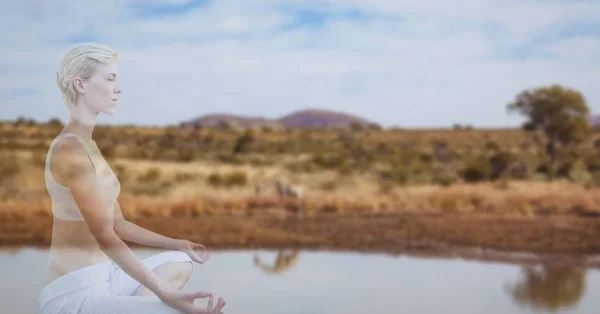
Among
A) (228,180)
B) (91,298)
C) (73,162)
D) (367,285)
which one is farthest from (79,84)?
(228,180)

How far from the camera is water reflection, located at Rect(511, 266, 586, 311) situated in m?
5.94

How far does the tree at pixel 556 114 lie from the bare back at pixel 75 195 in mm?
25023

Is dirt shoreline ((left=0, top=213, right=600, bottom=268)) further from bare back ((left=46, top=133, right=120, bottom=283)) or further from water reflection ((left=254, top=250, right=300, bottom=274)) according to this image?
bare back ((left=46, top=133, right=120, bottom=283))

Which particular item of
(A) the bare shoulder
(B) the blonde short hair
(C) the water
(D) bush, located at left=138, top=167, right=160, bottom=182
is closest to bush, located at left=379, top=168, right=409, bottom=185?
(D) bush, located at left=138, top=167, right=160, bottom=182

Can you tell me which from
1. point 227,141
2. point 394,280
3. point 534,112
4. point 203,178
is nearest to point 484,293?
point 394,280

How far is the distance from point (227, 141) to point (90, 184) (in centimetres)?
3381

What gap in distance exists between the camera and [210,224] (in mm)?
10086

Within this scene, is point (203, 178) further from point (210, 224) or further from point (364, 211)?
point (210, 224)

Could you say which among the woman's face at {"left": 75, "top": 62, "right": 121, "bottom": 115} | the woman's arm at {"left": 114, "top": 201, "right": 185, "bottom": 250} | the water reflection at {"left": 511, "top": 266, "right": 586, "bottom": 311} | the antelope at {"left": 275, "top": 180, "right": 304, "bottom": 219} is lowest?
the water reflection at {"left": 511, "top": 266, "right": 586, "bottom": 311}

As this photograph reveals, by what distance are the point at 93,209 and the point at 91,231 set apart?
0.07 m

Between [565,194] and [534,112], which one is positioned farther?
[534,112]

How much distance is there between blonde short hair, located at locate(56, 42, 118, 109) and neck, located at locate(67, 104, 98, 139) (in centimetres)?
2

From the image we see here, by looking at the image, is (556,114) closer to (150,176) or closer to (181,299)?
(150,176)

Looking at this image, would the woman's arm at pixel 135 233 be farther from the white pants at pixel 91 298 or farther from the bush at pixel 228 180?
the bush at pixel 228 180
